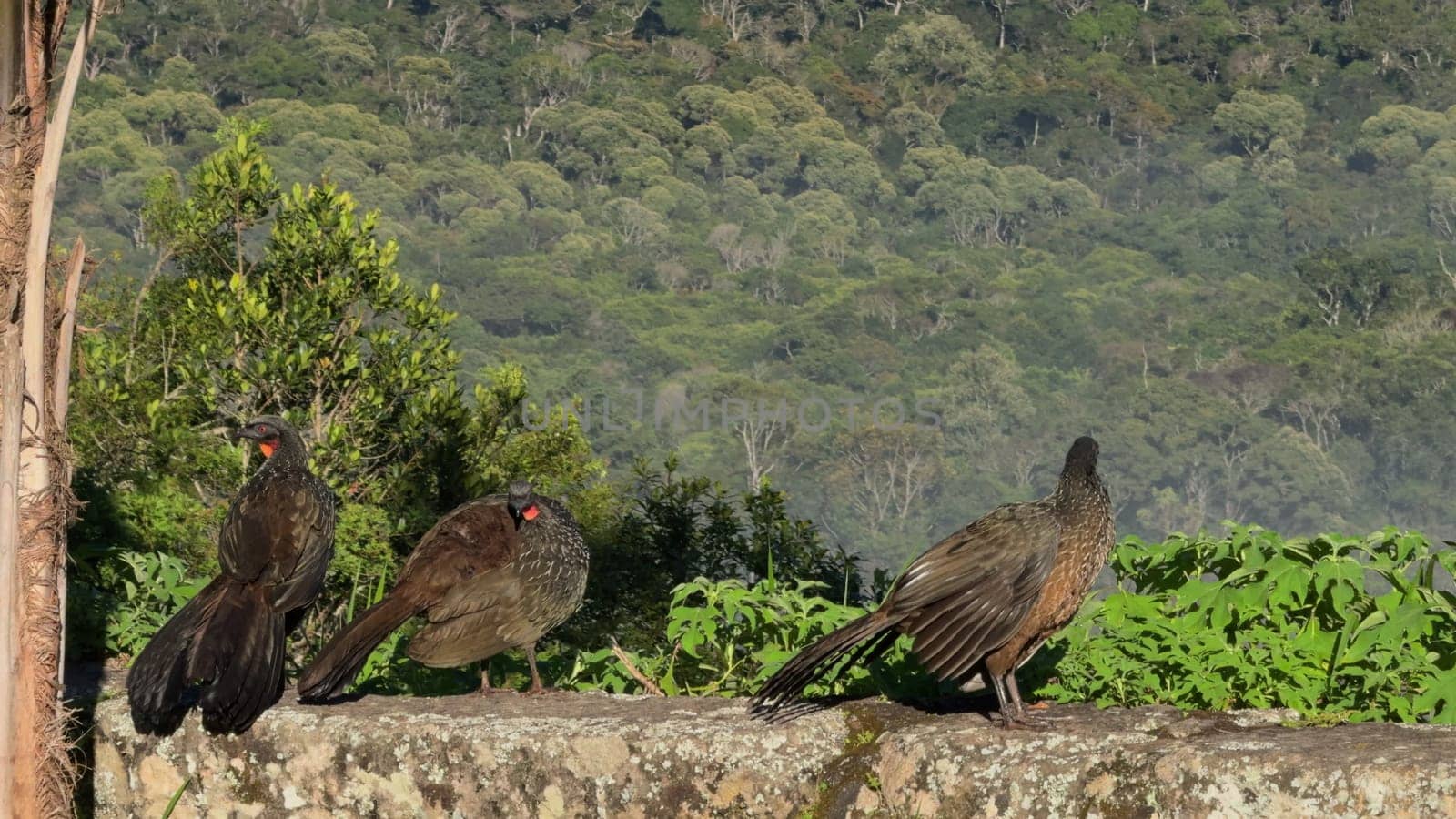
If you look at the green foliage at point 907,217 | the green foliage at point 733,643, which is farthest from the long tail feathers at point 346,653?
the green foliage at point 907,217

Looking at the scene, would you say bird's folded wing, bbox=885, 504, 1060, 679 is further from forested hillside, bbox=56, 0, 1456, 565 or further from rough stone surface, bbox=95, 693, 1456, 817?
forested hillside, bbox=56, 0, 1456, 565


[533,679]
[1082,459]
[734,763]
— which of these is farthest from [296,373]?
[734,763]

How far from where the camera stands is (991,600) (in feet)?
15.3

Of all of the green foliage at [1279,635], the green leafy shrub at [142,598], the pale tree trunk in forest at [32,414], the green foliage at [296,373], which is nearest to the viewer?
the pale tree trunk in forest at [32,414]

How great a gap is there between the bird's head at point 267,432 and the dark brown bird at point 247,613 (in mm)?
141

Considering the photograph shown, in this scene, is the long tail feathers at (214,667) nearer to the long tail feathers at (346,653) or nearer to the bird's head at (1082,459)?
the long tail feathers at (346,653)

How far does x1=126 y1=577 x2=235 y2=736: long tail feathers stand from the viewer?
487 cm

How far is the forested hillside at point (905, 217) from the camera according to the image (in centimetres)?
8712

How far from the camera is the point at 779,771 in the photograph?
15.2 ft

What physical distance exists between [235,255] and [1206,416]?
252ft

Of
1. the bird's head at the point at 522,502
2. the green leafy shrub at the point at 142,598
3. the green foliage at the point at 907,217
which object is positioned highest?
the bird's head at the point at 522,502

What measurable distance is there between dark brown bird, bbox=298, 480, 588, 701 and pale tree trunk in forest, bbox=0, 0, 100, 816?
2.63ft

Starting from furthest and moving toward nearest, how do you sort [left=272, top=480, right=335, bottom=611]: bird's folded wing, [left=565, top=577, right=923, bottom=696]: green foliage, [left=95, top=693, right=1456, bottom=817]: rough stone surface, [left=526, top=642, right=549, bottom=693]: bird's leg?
[left=526, top=642, right=549, bottom=693]: bird's leg
[left=565, top=577, right=923, bottom=696]: green foliage
[left=272, top=480, right=335, bottom=611]: bird's folded wing
[left=95, top=693, right=1456, bottom=817]: rough stone surface

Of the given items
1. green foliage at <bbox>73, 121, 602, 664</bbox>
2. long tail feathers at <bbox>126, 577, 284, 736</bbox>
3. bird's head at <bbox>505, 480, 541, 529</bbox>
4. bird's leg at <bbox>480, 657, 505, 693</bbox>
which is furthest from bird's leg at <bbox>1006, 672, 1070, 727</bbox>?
green foliage at <bbox>73, 121, 602, 664</bbox>
